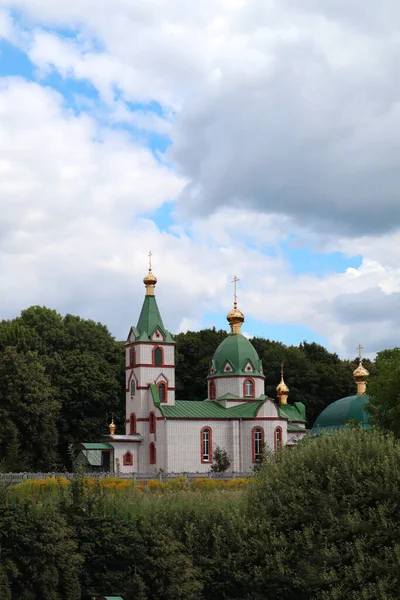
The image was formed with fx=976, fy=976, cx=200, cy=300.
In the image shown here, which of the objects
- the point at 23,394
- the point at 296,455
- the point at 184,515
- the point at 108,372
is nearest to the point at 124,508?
the point at 184,515

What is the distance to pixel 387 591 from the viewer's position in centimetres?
2473

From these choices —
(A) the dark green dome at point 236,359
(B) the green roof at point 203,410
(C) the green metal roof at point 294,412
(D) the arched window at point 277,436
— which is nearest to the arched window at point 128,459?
(B) the green roof at point 203,410

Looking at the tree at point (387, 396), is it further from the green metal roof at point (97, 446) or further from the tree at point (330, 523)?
the tree at point (330, 523)

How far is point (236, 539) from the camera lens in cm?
2664

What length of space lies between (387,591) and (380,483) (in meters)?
2.87

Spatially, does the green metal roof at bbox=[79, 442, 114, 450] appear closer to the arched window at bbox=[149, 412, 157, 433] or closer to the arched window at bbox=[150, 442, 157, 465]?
the arched window at bbox=[150, 442, 157, 465]

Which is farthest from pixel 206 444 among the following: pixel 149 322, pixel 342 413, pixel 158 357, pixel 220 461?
pixel 342 413

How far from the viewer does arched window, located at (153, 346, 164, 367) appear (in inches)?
2589

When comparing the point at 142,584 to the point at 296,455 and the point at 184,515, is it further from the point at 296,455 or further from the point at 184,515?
the point at 296,455

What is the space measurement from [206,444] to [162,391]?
4.74 meters

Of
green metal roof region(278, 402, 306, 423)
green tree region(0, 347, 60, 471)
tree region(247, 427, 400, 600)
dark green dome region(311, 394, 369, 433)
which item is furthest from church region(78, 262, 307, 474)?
tree region(247, 427, 400, 600)

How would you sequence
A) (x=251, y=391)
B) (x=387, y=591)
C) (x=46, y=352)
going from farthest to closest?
(x=46, y=352)
(x=251, y=391)
(x=387, y=591)

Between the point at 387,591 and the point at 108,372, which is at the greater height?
the point at 108,372

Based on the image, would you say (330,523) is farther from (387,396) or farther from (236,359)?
(236,359)
